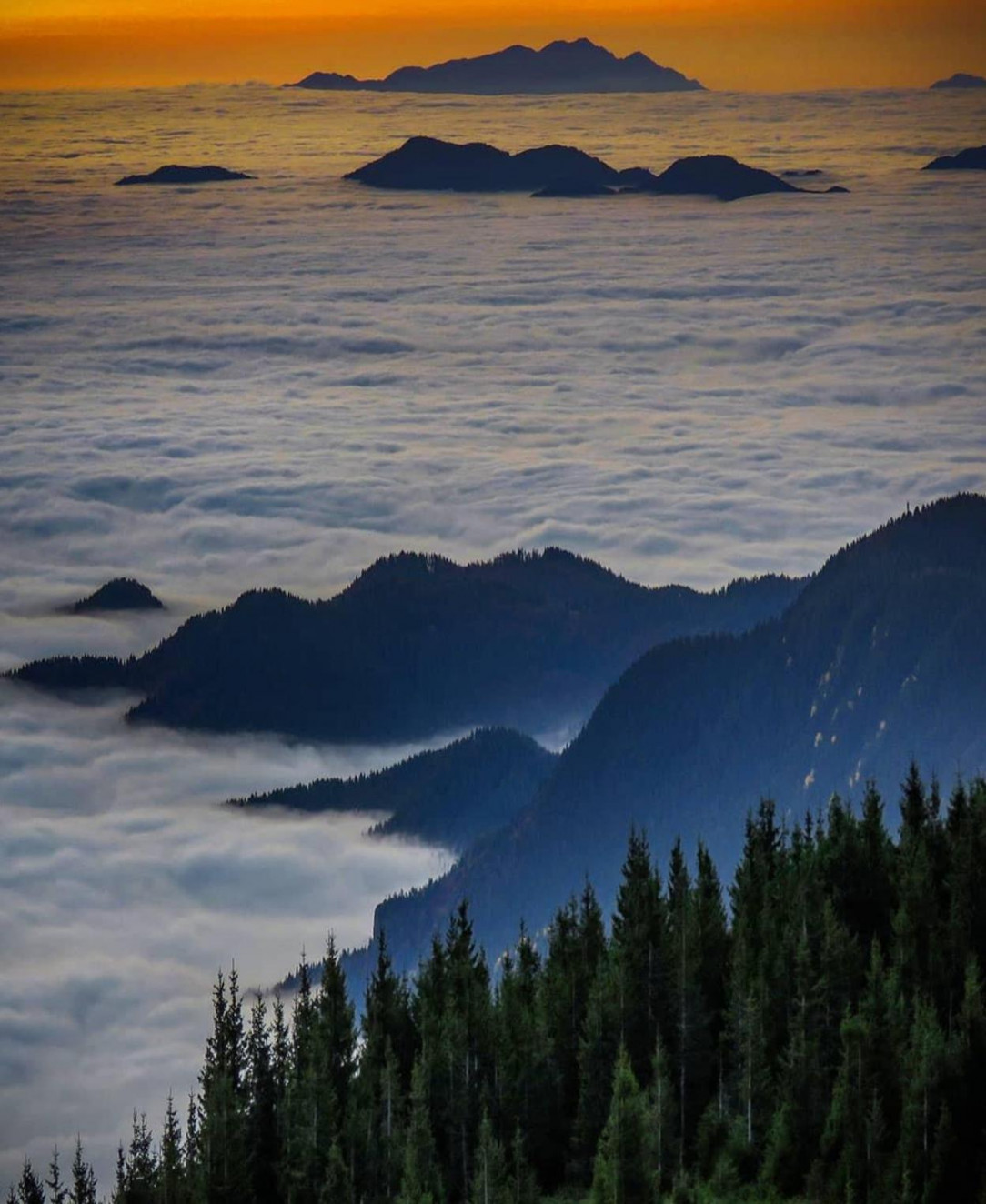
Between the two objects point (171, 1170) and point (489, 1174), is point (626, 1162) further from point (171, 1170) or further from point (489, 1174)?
point (171, 1170)

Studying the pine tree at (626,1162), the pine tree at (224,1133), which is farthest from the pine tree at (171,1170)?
the pine tree at (626,1162)

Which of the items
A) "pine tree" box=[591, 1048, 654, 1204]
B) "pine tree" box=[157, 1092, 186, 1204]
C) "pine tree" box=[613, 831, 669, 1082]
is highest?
"pine tree" box=[613, 831, 669, 1082]

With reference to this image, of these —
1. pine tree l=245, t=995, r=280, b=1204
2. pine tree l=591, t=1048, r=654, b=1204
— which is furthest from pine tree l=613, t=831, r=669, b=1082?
pine tree l=245, t=995, r=280, b=1204

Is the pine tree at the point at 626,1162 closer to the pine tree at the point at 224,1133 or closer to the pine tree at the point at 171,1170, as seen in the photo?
the pine tree at the point at 224,1133

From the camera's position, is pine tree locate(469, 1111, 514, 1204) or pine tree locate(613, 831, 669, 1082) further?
pine tree locate(613, 831, 669, 1082)

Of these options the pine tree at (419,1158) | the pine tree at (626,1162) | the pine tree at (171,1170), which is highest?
the pine tree at (626,1162)

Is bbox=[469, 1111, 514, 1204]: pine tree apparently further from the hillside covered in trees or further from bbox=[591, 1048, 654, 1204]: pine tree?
bbox=[591, 1048, 654, 1204]: pine tree

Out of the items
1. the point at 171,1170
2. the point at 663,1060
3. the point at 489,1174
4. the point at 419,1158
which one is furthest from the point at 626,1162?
the point at 171,1170

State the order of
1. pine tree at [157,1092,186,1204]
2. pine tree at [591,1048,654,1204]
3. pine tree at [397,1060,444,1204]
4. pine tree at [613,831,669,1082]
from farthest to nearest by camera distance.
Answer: pine tree at [613,831,669,1082], pine tree at [157,1092,186,1204], pine tree at [397,1060,444,1204], pine tree at [591,1048,654,1204]
